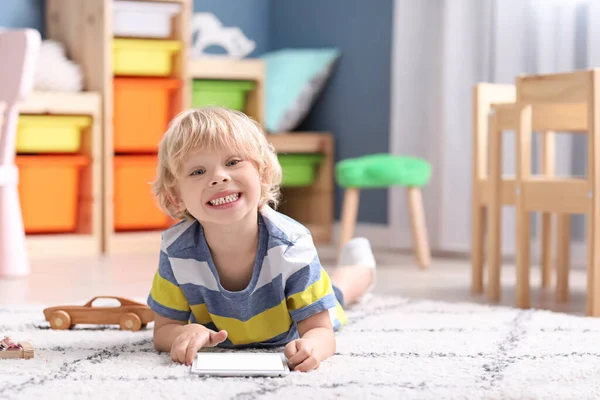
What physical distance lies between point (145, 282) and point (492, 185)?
93 centimetres

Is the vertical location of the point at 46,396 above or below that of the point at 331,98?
below

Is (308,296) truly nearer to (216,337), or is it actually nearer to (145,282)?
(216,337)

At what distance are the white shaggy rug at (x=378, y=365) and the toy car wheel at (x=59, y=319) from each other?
2cm

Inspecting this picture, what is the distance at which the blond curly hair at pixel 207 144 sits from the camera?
133 cm

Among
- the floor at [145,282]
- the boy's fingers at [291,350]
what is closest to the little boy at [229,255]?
the boy's fingers at [291,350]

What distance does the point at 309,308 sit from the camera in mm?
1384

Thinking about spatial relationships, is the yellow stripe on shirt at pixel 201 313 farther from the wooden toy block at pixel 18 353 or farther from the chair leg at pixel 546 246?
the chair leg at pixel 546 246

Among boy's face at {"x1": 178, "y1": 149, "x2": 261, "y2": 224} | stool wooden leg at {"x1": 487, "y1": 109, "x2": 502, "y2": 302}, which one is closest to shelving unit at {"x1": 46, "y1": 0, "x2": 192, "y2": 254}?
stool wooden leg at {"x1": 487, "y1": 109, "x2": 502, "y2": 302}

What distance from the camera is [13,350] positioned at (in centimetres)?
138

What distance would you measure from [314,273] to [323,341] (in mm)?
110

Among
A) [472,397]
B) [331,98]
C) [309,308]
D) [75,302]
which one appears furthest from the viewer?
[331,98]

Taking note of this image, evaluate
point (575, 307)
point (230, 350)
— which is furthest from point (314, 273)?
point (575, 307)

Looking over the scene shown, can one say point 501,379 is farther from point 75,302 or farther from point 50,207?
point 50,207

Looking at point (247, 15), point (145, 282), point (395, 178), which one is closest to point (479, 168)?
point (395, 178)
